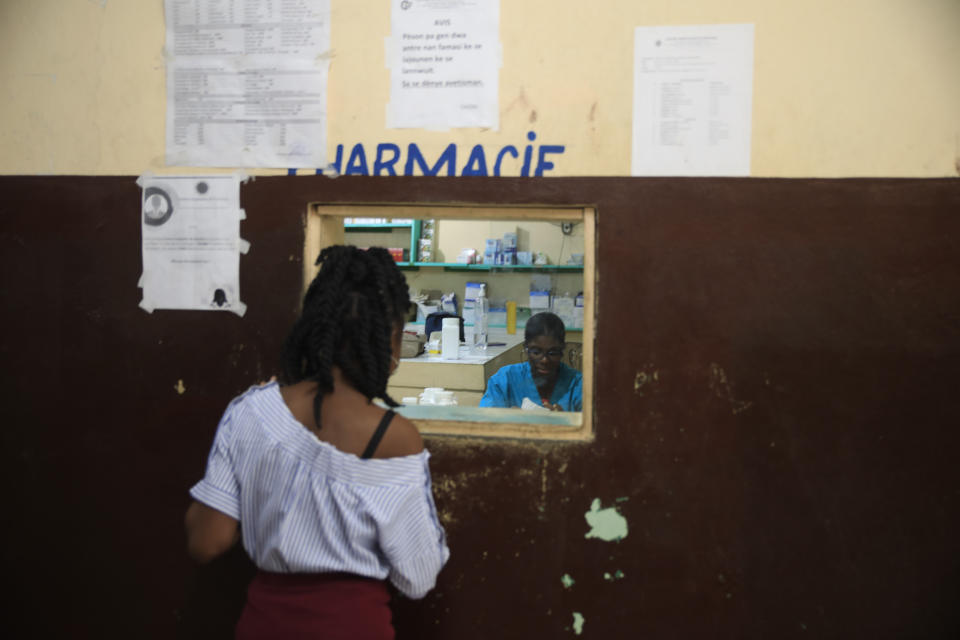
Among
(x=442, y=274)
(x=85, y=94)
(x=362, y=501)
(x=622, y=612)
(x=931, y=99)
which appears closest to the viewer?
(x=362, y=501)

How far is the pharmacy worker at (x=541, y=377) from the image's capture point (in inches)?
119

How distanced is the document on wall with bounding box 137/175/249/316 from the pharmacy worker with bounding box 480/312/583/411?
1.61 metres

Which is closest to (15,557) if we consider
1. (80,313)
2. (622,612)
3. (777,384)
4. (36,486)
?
(36,486)

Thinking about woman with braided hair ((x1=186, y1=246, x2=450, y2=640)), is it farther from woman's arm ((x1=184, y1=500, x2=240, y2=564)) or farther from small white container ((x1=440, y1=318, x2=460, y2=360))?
small white container ((x1=440, y1=318, x2=460, y2=360))

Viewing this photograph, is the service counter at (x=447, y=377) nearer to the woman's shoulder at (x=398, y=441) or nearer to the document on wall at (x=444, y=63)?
the document on wall at (x=444, y=63)

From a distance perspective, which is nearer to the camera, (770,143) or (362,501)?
(362,501)

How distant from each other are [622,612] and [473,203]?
134 centimetres

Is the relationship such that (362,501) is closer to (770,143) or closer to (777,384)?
(777,384)

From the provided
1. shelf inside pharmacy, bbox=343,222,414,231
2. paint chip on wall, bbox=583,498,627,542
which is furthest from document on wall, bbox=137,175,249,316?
shelf inside pharmacy, bbox=343,222,414,231

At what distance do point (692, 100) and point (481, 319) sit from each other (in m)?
3.74

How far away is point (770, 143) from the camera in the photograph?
1.69m

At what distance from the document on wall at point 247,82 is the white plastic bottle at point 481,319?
317 centimetres

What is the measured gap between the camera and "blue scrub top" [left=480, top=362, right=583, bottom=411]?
310 cm

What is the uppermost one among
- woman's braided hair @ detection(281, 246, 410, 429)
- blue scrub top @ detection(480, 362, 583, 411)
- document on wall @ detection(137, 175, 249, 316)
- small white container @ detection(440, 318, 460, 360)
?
document on wall @ detection(137, 175, 249, 316)
